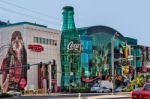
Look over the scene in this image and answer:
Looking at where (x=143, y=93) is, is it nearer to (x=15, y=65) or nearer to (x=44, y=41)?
(x=15, y=65)

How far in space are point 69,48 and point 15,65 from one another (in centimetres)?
1721

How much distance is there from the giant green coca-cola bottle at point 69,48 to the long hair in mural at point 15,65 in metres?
14.2

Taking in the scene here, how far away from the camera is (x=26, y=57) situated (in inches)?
4035

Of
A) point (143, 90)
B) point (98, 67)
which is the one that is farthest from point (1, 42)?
point (143, 90)

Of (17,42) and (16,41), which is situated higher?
(16,41)

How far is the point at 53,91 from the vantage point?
10825 centimetres

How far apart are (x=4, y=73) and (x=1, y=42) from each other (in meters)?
8.42

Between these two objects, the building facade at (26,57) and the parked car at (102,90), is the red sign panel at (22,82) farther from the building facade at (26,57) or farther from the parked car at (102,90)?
the parked car at (102,90)

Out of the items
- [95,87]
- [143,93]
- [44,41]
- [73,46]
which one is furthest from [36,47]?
[143,93]

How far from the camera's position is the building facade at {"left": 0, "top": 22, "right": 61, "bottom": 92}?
3976 inches

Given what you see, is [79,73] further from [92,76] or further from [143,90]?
[143,90]

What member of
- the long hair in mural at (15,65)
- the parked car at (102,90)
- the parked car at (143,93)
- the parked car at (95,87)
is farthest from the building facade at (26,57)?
the parked car at (143,93)

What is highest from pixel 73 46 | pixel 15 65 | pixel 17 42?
pixel 17 42

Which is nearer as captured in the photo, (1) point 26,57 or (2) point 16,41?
(1) point 26,57
